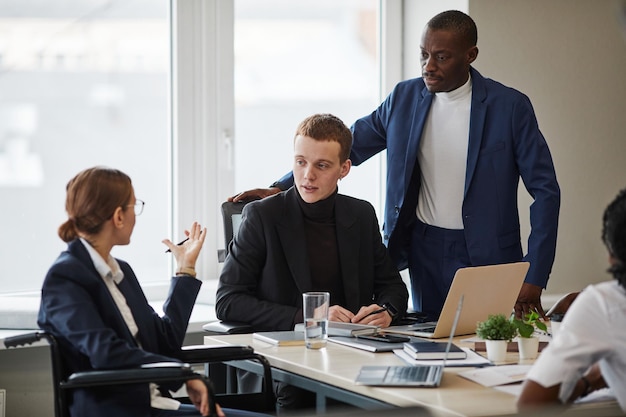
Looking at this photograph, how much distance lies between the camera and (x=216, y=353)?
238 cm

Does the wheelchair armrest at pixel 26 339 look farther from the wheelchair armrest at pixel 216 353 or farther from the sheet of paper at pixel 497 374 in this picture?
the sheet of paper at pixel 497 374

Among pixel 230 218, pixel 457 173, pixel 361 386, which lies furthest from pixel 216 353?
pixel 457 173

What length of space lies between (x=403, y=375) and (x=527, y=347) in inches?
15.9

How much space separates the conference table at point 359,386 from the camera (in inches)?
73.9

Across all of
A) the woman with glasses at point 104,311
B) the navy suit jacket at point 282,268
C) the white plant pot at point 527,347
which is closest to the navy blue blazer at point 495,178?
the navy suit jacket at point 282,268

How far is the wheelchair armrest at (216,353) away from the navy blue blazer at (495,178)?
1.05 m

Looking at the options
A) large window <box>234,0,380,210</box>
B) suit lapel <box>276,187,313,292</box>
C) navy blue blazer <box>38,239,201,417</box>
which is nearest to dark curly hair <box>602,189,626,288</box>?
navy blue blazer <box>38,239,201,417</box>

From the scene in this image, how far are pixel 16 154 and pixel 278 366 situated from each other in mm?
1920

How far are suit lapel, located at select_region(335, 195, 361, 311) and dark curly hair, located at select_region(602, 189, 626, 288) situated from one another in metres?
1.27

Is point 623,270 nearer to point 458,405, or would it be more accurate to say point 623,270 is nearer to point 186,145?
point 458,405

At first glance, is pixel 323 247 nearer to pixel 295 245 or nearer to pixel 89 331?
pixel 295 245

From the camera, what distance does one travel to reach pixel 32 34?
12.5 feet

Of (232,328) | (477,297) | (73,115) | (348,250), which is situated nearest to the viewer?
(477,297)

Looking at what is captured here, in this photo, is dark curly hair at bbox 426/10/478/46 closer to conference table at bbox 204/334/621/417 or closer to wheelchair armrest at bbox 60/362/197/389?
conference table at bbox 204/334/621/417
